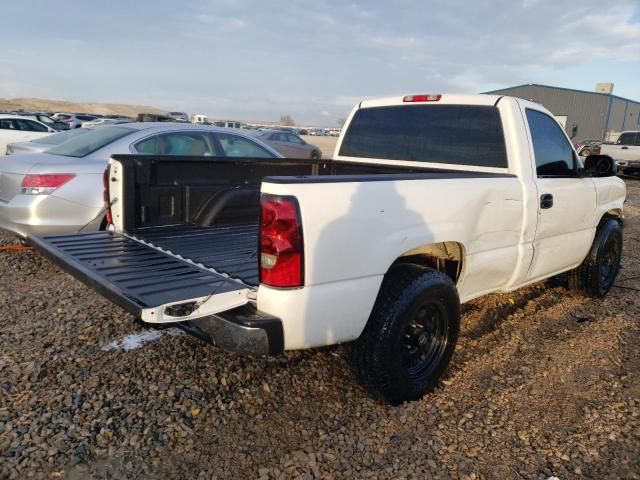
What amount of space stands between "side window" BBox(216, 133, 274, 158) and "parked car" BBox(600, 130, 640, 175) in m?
18.7

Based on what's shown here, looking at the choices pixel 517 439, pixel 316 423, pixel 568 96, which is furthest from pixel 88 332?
pixel 568 96

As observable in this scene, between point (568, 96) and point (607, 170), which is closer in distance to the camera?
point (607, 170)

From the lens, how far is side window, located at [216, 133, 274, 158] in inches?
267

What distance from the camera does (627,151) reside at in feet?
67.7

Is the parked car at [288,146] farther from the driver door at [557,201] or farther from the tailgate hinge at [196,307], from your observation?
the tailgate hinge at [196,307]

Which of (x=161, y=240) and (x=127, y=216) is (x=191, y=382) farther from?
(x=127, y=216)

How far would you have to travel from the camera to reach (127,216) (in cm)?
380

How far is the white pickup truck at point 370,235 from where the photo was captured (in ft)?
8.14

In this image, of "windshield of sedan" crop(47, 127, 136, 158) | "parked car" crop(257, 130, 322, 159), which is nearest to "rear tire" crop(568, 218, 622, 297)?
"windshield of sedan" crop(47, 127, 136, 158)

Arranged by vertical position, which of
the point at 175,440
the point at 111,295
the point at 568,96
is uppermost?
the point at 568,96

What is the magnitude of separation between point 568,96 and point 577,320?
126 feet

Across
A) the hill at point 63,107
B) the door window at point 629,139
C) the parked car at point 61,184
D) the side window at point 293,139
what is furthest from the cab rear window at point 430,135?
the hill at point 63,107

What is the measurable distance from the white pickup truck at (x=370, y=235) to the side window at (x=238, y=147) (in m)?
1.85

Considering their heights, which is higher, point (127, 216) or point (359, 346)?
point (127, 216)
